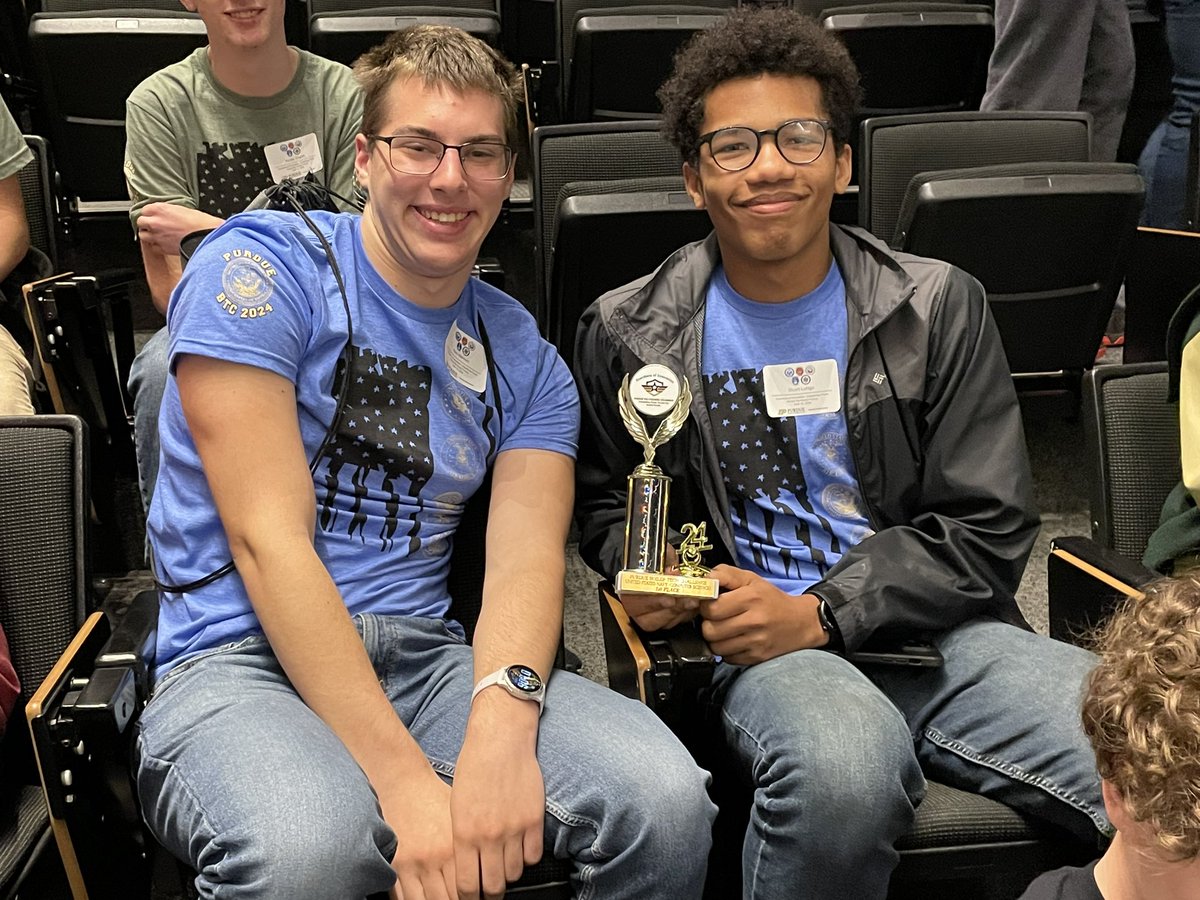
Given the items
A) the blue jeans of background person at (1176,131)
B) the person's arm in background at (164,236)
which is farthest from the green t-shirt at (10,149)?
the blue jeans of background person at (1176,131)

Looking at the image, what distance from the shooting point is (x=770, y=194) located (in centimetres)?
178

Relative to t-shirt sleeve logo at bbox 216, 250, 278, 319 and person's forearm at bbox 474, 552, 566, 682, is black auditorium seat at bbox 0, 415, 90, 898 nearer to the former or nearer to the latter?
t-shirt sleeve logo at bbox 216, 250, 278, 319

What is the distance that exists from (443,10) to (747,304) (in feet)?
5.87

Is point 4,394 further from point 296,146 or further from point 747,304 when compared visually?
point 747,304

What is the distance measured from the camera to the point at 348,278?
1664mm

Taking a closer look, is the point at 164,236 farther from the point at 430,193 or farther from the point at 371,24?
the point at 371,24

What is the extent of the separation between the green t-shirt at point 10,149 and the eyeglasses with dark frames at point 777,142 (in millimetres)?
1526

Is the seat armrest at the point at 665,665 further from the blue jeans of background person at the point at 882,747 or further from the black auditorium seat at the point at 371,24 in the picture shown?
the black auditorium seat at the point at 371,24

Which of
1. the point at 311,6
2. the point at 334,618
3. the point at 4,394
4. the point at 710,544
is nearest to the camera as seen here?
the point at 334,618

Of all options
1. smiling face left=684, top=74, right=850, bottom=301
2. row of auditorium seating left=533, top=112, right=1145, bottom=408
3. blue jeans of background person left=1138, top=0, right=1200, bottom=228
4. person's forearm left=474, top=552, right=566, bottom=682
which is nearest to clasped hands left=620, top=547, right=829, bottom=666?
person's forearm left=474, top=552, right=566, bottom=682

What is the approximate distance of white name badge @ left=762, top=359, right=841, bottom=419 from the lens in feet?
5.90

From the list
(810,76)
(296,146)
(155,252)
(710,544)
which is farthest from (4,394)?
(810,76)

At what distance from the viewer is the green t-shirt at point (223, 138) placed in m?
2.53

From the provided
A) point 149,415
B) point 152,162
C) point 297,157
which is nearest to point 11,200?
point 152,162
